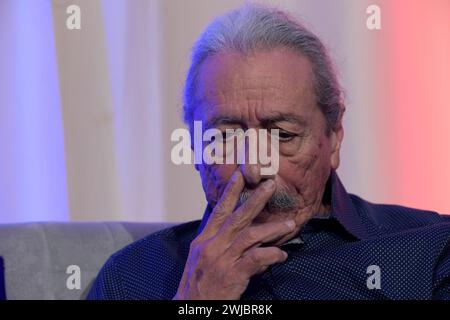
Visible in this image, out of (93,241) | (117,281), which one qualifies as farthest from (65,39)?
(117,281)

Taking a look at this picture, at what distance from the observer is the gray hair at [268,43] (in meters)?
1.61

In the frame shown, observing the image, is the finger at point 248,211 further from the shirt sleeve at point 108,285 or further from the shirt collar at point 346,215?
the shirt sleeve at point 108,285

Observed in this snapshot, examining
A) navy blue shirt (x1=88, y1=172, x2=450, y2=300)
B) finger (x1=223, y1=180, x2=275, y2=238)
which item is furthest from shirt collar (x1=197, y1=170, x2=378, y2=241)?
finger (x1=223, y1=180, x2=275, y2=238)

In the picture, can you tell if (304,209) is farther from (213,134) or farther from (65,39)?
(65,39)

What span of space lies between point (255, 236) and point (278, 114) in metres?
0.27

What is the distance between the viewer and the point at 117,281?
1.67 m

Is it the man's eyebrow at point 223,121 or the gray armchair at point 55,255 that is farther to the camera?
the gray armchair at point 55,255

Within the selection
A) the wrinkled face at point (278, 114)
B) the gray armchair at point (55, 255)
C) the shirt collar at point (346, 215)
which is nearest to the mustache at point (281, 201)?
the wrinkled face at point (278, 114)

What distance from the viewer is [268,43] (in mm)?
1600

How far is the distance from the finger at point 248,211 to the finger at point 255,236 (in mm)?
14

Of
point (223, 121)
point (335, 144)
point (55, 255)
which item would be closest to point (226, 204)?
point (223, 121)

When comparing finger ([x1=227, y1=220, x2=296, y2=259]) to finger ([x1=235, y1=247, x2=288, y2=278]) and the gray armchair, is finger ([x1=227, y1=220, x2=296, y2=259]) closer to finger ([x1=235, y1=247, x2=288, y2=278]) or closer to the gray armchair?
finger ([x1=235, y1=247, x2=288, y2=278])

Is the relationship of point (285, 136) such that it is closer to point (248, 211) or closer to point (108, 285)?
point (248, 211)
